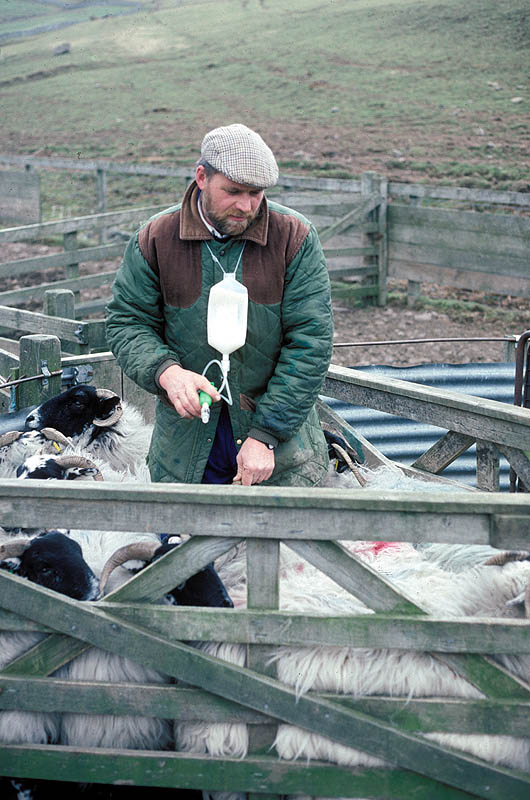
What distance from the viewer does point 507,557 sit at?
2645 millimetres

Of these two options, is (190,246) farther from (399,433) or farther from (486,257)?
(486,257)

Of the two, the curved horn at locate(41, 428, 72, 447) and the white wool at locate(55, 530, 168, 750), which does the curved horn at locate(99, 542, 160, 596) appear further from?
the curved horn at locate(41, 428, 72, 447)

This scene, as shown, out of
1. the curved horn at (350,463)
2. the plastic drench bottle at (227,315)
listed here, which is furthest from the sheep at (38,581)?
the curved horn at (350,463)

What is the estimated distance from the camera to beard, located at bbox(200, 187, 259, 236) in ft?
8.81

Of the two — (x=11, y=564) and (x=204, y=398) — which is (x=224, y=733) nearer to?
(x=11, y=564)

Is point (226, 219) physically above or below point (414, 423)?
above

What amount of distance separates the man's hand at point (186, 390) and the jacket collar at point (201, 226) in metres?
0.43

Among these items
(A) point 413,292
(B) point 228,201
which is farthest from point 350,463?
(A) point 413,292

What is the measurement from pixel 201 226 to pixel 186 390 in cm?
53

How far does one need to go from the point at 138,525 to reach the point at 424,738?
966 millimetres

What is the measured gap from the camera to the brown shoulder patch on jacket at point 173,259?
9.14 ft

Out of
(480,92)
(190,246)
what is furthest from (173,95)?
(190,246)

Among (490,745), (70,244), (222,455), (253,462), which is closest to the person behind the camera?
(490,745)

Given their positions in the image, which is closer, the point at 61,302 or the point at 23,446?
the point at 23,446
